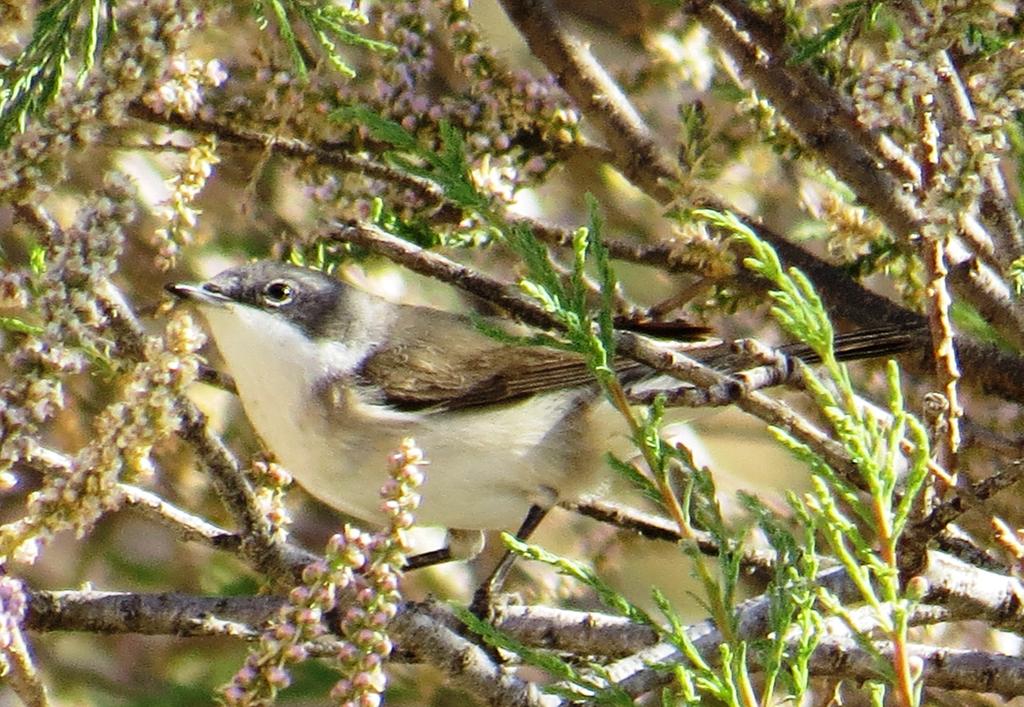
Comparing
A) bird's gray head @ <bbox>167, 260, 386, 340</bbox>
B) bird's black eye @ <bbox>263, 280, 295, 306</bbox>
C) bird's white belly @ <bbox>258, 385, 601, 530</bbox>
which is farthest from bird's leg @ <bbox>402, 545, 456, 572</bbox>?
bird's black eye @ <bbox>263, 280, 295, 306</bbox>

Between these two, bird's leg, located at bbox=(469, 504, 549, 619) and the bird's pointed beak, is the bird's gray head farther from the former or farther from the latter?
bird's leg, located at bbox=(469, 504, 549, 619)

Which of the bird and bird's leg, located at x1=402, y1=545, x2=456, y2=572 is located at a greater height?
the bird

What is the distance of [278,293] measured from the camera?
370cm

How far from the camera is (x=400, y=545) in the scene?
1964mm

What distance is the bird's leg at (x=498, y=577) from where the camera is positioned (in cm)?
321

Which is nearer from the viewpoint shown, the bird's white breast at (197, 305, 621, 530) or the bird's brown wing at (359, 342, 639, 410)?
the bird's white breast at (197, 305, 621, 530)

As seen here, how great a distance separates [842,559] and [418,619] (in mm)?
1047

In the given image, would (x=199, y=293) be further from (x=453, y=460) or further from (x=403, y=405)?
(x=453, y=460)

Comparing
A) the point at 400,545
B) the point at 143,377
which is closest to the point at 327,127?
the point at 143,377

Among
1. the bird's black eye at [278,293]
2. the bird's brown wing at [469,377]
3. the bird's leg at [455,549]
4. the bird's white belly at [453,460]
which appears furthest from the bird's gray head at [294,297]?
the bird's leg at [455,549]

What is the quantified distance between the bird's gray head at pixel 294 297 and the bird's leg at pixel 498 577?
26.1 inches

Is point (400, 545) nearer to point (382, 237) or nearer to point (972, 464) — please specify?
point (382, 237)

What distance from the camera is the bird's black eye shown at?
3.67 m

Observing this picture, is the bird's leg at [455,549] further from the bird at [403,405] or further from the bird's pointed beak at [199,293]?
the bird's pointed beak at [199,293]
